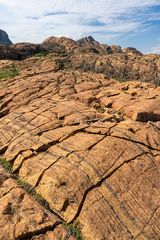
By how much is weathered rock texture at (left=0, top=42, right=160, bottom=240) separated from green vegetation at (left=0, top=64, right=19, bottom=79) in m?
10.7

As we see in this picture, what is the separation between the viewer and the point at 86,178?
748 inches

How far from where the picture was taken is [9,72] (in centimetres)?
4253

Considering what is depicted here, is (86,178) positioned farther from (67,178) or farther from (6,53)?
(6,53)

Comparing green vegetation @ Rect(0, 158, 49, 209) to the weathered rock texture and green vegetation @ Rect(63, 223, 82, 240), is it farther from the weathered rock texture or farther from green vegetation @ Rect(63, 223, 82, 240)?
green vegetation @ Rect(63, 223, 82, 240)

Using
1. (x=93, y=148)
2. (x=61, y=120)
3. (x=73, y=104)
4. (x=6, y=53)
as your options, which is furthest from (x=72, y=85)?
(x=6, y=53)

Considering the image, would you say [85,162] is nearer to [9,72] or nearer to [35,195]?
[35,195]

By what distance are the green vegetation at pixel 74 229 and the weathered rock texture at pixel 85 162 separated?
213 millimetres

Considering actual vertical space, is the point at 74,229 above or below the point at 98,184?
below

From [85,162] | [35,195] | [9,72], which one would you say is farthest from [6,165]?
[9,72]

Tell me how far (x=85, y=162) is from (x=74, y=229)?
4.28 metres

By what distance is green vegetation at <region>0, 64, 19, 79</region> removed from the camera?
40694mm

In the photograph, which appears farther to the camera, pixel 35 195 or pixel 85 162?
pixel 85 162

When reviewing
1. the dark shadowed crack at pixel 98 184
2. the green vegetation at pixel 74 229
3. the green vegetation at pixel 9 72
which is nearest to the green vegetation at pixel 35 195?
the green vegetation at pixel 74 229

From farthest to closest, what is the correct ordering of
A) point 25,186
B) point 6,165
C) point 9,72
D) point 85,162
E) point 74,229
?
point 9,72 → point 6,165 → point 85,162 → point 25,186 → point 74,229
